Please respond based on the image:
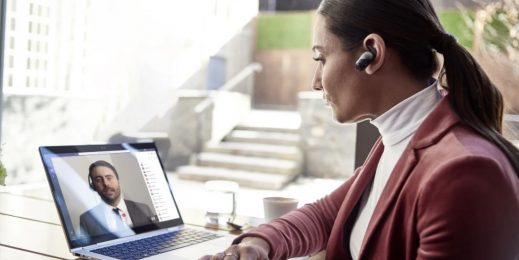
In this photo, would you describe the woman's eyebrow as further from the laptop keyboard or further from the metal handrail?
the metal handrail

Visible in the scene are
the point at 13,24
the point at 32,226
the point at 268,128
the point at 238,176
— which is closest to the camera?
the point at 32,226

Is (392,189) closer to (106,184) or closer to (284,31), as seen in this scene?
(106,184)

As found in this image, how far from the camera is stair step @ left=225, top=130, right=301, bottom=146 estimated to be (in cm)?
621

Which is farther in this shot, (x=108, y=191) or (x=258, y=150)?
(x=258, y=150)

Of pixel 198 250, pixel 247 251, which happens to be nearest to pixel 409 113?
pixel 247 251

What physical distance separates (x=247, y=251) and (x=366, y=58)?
1.27 ft

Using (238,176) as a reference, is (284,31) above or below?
above

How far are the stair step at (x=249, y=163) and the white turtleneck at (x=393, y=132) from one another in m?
4.68

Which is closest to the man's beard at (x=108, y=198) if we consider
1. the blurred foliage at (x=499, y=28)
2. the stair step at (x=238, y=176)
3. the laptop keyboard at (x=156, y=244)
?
the laptop keyboard at (x=156, y=244)

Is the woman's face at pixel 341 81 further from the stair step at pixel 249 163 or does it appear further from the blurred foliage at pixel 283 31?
the blurred foliage at pixel 283 31

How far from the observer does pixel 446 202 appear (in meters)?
0.69

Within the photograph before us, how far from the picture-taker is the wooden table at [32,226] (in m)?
1.08

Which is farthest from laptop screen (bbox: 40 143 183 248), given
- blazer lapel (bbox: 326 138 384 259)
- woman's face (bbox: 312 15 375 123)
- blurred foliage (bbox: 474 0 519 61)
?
blurred foliage (bbox: 474 0 519 61)

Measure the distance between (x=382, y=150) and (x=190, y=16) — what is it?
5384 millimetres
